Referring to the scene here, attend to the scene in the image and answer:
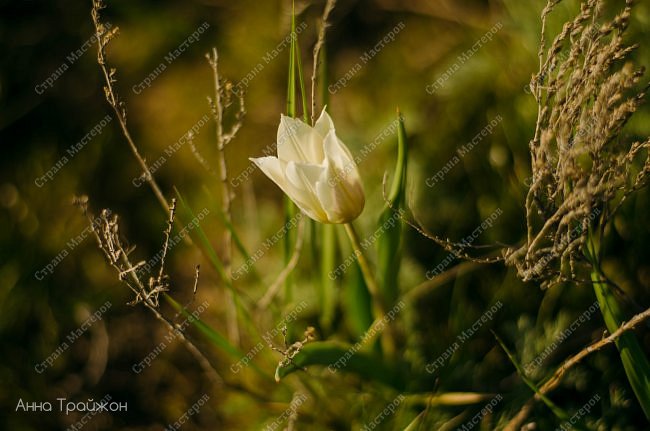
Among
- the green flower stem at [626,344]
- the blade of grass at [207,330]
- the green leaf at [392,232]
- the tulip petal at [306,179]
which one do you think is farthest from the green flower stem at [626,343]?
the blade of grass at [207,330]

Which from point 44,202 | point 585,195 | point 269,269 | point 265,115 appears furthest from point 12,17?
point 585,195

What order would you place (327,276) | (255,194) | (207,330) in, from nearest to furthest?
(207,330) → (327,276) → (255,194)

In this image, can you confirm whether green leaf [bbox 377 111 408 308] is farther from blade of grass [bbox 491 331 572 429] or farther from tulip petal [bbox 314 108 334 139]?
blade of grass [bbox 491 331 572 429]

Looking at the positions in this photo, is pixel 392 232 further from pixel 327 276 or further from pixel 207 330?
pixel 207 330

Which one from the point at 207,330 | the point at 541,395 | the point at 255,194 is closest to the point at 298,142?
the point at 207,330

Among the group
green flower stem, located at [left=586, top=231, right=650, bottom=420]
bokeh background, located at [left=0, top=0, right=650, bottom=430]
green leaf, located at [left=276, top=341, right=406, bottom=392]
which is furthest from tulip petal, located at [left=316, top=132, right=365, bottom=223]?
green flower stem, located at [left=586, top=231, right=650, bottom=420]

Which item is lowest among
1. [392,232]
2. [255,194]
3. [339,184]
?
[392,232]

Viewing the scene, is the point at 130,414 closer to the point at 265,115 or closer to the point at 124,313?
the point at 124,313
